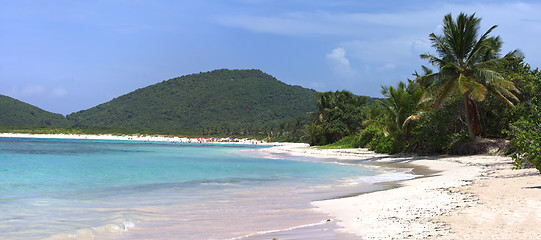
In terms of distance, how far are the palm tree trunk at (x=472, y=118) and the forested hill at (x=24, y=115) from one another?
15311 centimetres

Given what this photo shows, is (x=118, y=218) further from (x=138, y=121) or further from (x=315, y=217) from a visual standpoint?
(x=138, y=121)

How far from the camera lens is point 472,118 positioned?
78.8 feet

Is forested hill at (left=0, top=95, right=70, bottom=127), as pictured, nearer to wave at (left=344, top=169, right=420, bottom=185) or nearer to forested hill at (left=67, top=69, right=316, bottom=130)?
forested hill at (left=67, top=69, right=316, bottom=130)

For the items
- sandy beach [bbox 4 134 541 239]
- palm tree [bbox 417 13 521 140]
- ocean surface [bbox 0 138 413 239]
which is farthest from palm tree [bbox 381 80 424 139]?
sandy beach [bbox 4 134 541 239]

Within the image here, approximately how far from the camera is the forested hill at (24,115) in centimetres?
14975

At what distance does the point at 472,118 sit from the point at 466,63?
3.18 metres

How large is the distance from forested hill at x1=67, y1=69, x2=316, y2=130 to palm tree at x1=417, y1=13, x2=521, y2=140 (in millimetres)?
128042

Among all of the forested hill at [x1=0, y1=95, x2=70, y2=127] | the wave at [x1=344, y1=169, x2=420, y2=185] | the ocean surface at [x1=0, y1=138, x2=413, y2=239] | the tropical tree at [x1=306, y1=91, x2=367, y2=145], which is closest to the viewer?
the ocean surface at [x1=0, y1=138, x2=413, y2=239]

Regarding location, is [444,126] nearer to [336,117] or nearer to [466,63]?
[466,63]

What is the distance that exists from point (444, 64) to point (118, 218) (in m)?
21.2

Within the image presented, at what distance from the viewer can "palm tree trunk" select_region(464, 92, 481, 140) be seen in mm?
23484

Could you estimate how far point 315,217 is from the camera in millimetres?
7801

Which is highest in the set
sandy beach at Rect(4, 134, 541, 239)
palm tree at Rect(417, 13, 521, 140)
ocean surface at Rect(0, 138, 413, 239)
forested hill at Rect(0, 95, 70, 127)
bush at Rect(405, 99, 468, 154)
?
forested hill at Rect(0, 95, 70, 127)

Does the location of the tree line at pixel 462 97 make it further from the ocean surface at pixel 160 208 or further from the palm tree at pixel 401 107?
the ocean surface at pixel 160 208
